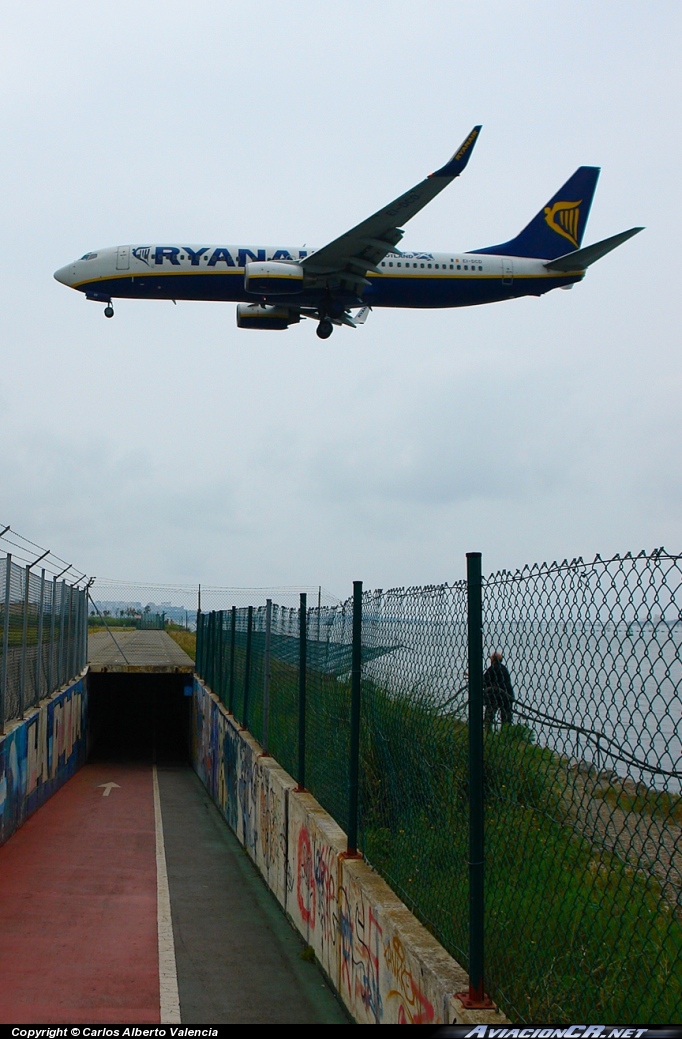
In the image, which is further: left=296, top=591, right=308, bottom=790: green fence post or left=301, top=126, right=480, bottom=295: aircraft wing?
left=301, top=126, right=480, bottom=295: aircraft wing

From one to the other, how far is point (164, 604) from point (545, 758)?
114 feet

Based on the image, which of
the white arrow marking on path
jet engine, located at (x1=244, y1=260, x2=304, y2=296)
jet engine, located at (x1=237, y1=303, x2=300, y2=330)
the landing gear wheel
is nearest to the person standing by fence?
the white arrow marking on path

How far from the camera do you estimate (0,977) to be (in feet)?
21.5

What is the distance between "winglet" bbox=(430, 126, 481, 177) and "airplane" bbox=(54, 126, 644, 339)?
0.07 feet

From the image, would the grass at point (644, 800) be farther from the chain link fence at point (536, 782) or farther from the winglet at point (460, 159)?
the winglet at point (460, 159)

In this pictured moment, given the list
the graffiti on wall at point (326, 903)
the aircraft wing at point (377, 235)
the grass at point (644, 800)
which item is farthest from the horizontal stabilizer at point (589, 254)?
the grass at point (644, 800)

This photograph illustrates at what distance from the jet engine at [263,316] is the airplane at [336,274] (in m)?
0.03

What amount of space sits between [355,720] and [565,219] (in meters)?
35.2

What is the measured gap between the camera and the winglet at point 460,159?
2294cm

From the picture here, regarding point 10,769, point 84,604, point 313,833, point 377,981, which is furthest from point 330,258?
point 377,981

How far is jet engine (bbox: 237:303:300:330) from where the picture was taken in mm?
27672

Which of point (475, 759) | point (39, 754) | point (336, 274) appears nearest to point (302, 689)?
point (475, 759)

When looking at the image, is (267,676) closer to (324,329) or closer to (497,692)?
(497,692)

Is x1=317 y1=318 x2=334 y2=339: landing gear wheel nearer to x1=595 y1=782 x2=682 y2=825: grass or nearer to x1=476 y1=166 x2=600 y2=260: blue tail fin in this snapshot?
x1=476 y1=166 x2=600 y2=260: blue tail fin
